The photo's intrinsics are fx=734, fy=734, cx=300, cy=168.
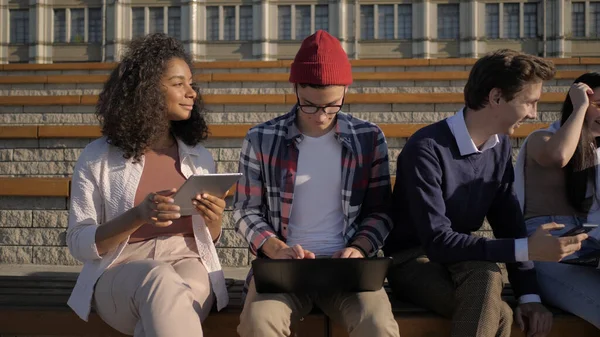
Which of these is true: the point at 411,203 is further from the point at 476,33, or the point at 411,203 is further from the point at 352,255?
the point at 476,33

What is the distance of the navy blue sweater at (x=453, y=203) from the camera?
2689 millimetres

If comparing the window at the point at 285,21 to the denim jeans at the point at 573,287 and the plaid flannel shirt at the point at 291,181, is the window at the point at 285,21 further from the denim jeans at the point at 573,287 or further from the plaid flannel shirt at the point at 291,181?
the denim jeans at the point at 573,287

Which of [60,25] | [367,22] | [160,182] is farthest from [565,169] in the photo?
[60,25]

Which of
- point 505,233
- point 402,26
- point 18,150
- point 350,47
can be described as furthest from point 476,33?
point 505,233

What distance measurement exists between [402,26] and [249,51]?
7.12m

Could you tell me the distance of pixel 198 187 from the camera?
2.64 metres

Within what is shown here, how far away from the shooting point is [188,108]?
311cm

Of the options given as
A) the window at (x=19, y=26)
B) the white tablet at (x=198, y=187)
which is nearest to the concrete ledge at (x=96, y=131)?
the white tablet at (x=198, y=187)

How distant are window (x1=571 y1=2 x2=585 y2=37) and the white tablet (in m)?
32.7

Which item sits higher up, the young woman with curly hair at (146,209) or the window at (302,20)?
the window at (302,20)

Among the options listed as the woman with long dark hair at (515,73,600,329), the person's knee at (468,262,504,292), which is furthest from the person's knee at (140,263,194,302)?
the woman with long dark hair at (515,73,600,329)

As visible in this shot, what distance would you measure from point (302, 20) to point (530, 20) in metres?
10.3

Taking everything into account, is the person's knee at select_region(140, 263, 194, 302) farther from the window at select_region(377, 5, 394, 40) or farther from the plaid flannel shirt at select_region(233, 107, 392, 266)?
the window at select_region(377, 5, 394, 40)

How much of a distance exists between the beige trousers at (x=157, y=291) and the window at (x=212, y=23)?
3193 cm
